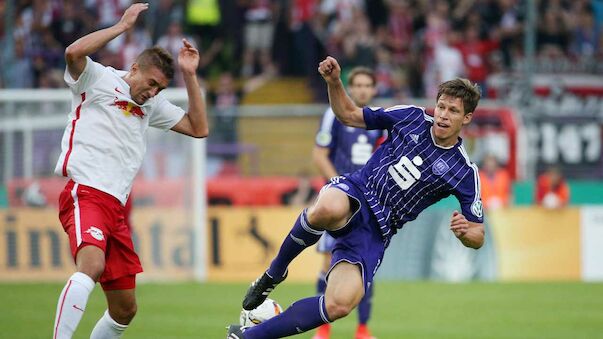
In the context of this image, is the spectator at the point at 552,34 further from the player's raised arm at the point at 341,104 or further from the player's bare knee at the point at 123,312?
the player's bare knee at the point at 123,312

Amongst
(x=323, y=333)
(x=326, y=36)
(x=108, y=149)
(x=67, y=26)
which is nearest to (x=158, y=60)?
(x=108, y=149)

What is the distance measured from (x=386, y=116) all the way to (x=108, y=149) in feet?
6.30

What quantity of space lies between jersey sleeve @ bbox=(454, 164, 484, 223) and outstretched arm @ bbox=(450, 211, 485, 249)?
0.10 metres

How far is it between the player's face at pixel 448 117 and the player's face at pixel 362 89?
2731 millimetres

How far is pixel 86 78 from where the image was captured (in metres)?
7.40

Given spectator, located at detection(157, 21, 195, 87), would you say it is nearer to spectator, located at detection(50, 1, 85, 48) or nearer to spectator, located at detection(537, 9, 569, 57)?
spectator, located at detection(50, 1, 85, 48)

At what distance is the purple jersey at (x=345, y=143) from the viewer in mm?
10312

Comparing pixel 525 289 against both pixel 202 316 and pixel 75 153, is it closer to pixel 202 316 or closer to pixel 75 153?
pixel 202 316

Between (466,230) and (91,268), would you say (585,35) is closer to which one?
(466,230)

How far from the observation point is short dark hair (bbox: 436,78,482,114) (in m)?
7.43

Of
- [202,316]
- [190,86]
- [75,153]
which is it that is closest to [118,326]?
[75,153]

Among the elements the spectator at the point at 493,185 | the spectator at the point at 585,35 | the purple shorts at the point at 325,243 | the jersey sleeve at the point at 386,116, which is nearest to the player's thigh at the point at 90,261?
the jersey sleeve at the point at 386,116

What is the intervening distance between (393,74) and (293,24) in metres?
2.14

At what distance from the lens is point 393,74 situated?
66.7 feet
